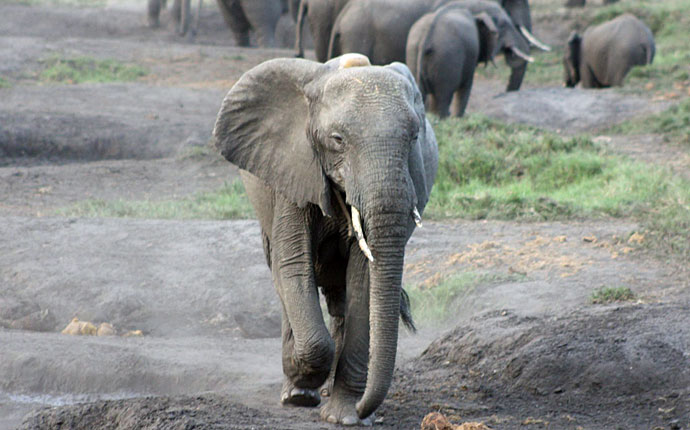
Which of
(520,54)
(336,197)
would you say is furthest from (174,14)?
(336,197)

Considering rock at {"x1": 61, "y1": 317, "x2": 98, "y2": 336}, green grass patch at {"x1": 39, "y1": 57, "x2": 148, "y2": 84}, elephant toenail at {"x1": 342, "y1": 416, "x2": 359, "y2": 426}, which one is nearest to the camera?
elephant toenail at {"x1": 342, "y1": 416, "x2": 359, "y2": 426}

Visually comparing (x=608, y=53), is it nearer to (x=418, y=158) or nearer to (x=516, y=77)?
(x=516, y=77)

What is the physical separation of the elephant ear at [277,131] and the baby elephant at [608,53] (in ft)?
38.4

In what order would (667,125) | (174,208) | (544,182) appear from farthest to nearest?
(667,125) < (544,182) < (174,208)

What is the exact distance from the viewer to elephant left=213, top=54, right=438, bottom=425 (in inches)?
149

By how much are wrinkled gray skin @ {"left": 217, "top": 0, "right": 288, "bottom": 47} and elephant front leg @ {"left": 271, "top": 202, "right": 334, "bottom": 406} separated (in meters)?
15.2

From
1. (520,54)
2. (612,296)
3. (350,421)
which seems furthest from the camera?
(520,54)

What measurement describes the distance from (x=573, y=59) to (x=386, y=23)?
4434mm

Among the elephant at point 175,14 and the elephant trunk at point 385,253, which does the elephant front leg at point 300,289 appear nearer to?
the elephant trunk at point 385,253

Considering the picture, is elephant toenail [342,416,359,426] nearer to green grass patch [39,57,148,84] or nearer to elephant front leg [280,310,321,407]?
elephant front leg [280,310,321,407]

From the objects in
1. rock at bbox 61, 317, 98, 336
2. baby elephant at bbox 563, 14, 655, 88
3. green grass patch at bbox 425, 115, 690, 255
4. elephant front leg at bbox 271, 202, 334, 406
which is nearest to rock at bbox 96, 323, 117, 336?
rock at bbox 61, 317, 98, 336

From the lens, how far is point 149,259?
7.43 meters

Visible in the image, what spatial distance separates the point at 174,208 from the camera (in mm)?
8984

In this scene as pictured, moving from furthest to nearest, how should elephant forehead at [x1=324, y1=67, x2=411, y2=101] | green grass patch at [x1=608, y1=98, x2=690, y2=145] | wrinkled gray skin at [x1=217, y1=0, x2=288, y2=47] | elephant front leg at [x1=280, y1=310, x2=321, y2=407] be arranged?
wrinkled gray skin at [x1=217, y1=0, x2=288, y2=47] < green grass patch at [x1=608, y1=98, x2=690, y2=145] < elephant front leg at [x1=280, y1=310, x2=321, y2=407] < elephant forehead at [x1=324, y1=67, x2=411, y2=101]
